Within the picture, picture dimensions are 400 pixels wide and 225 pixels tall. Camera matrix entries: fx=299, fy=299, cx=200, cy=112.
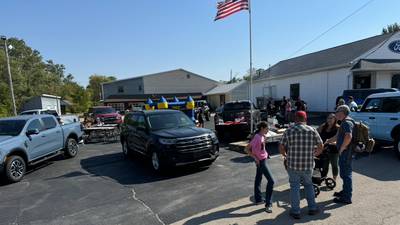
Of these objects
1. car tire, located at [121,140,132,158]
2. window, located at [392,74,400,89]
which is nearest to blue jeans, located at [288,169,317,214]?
car tire, located at [121,140,132,158]

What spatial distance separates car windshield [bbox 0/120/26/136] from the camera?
8.83 m

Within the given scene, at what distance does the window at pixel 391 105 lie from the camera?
8523mm

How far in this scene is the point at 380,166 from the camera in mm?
7695

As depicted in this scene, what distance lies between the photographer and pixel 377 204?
201 inches

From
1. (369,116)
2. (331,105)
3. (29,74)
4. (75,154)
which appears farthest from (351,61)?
(29,74)

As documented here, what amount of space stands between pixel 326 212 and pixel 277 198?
104 cm

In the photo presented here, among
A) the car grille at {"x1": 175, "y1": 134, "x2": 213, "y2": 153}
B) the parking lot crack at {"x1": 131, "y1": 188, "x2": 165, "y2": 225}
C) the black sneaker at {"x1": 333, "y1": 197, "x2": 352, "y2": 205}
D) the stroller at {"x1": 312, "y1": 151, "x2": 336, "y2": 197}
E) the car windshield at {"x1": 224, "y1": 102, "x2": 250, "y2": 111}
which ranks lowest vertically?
the parking lot crack at {"x1": 131, "y1": 188, "x2": 165, "y2": 225}

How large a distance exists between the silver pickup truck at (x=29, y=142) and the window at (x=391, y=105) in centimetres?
1044

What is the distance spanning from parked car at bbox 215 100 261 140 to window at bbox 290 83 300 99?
1396 centimetres

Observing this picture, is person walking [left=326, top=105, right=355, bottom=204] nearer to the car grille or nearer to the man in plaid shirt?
the man in plaid shirt

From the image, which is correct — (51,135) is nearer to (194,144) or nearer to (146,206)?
(194,144)

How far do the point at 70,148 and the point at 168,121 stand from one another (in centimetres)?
459

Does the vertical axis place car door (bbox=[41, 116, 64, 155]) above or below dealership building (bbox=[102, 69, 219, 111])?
below

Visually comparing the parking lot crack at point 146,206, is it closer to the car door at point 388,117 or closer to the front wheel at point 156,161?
the front wheel at point 156,161
